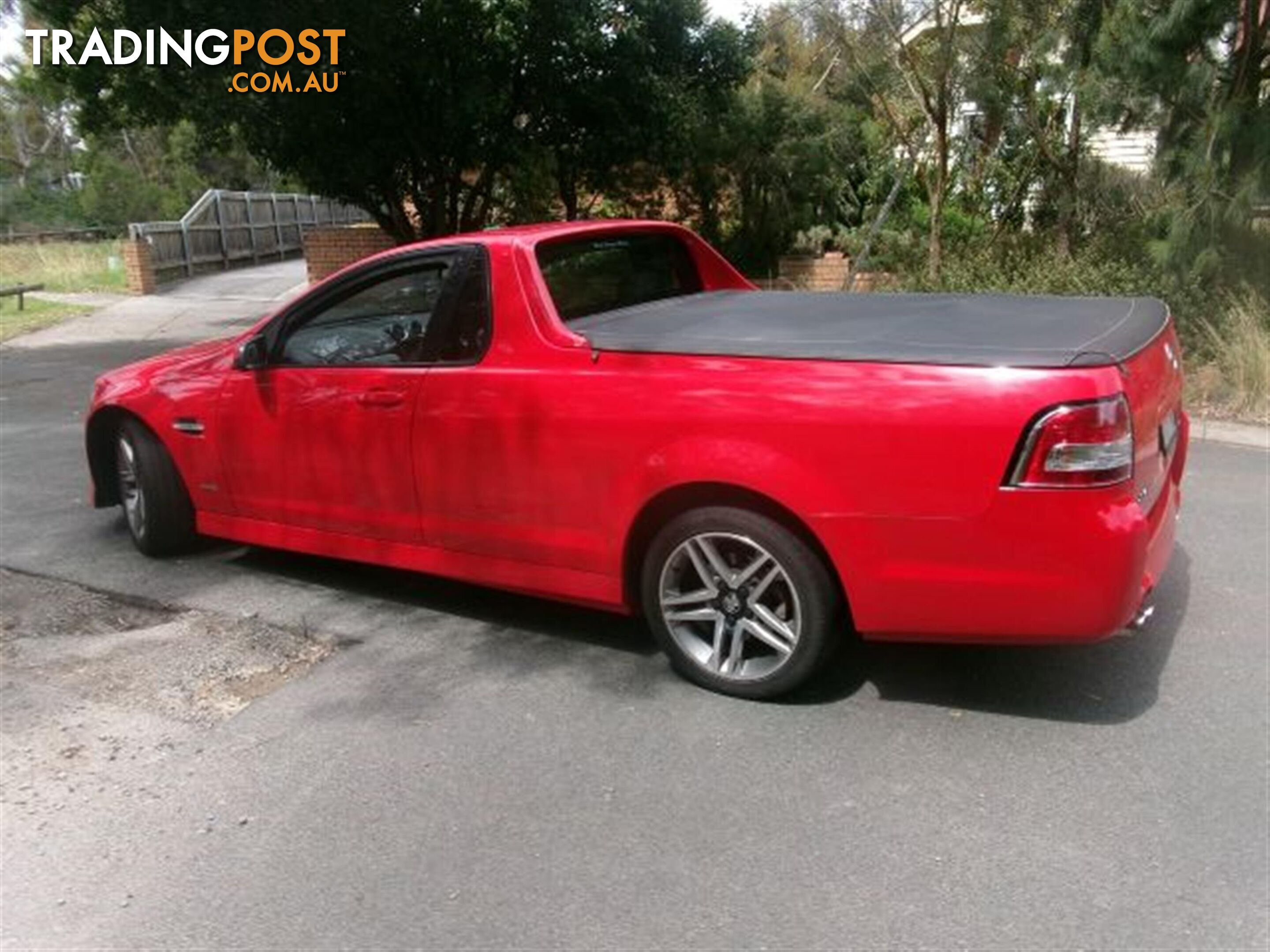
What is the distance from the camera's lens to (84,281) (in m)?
→ 22.8

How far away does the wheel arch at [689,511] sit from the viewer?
373cm

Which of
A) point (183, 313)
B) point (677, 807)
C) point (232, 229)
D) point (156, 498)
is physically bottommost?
point (677, 807)

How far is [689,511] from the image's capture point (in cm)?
391

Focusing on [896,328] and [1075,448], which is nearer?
[1075,448]

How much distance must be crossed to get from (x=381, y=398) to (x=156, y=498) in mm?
1660

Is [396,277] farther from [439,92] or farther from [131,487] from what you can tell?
[439,92]

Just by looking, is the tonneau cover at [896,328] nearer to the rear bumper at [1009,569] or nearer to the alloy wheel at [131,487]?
the rear bumper at [1009,569]

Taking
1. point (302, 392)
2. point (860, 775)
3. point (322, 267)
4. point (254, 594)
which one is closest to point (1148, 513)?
point (860, 775)

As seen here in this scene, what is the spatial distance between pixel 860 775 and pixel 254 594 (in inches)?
118

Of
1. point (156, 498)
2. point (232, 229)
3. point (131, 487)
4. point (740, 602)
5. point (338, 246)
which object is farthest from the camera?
point (232, 229)

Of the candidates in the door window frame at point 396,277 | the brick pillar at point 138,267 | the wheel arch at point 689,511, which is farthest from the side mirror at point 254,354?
the brick pillar at point 138,267

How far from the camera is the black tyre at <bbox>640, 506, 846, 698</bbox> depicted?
147 inches

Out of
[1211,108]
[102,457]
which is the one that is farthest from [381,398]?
[1211,108]

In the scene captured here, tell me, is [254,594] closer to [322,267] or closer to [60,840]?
[60,840]
